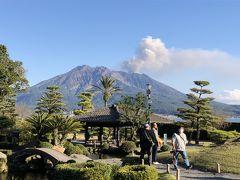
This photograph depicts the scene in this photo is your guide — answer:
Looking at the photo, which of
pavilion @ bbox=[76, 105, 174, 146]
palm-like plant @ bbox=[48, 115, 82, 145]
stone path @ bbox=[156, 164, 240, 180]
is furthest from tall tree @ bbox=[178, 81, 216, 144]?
stone path @ bbox=[156, 164, 240, 180]

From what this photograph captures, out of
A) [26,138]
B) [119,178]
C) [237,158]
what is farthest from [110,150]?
[119,178]

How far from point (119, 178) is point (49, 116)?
24.7m

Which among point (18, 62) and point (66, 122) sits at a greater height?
point (18, 62)

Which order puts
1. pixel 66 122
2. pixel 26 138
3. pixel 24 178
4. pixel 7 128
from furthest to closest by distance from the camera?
pixel 7 128, pixel 26 138, pixel 66 122, pixel 24 178

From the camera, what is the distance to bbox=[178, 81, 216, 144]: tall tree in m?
47.7

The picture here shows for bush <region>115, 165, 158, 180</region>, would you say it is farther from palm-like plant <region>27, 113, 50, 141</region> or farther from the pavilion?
the pavilion

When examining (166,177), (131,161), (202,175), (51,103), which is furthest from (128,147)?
(51,103)

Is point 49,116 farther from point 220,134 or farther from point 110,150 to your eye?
point 220,134

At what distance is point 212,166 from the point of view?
21984mm

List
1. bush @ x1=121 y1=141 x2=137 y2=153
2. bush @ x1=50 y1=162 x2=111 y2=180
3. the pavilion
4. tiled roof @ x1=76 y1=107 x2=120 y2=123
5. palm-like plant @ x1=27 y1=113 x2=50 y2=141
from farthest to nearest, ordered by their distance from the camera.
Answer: tiled roof @ x1=76 y1=107 x2=120 y2=123, the pavilion, palm-like plant @ x1=27 y1=113 x2=50 y2=141, bush @ x1=121 y1=141 x2=137 y2=153, bush @ x1=50 y1=162 x2=111 y2=180

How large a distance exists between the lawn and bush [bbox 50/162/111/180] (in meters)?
6.59

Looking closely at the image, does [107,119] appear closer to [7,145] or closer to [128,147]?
[128,147]

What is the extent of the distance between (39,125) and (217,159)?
20.6 metres

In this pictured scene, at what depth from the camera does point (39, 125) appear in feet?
128
